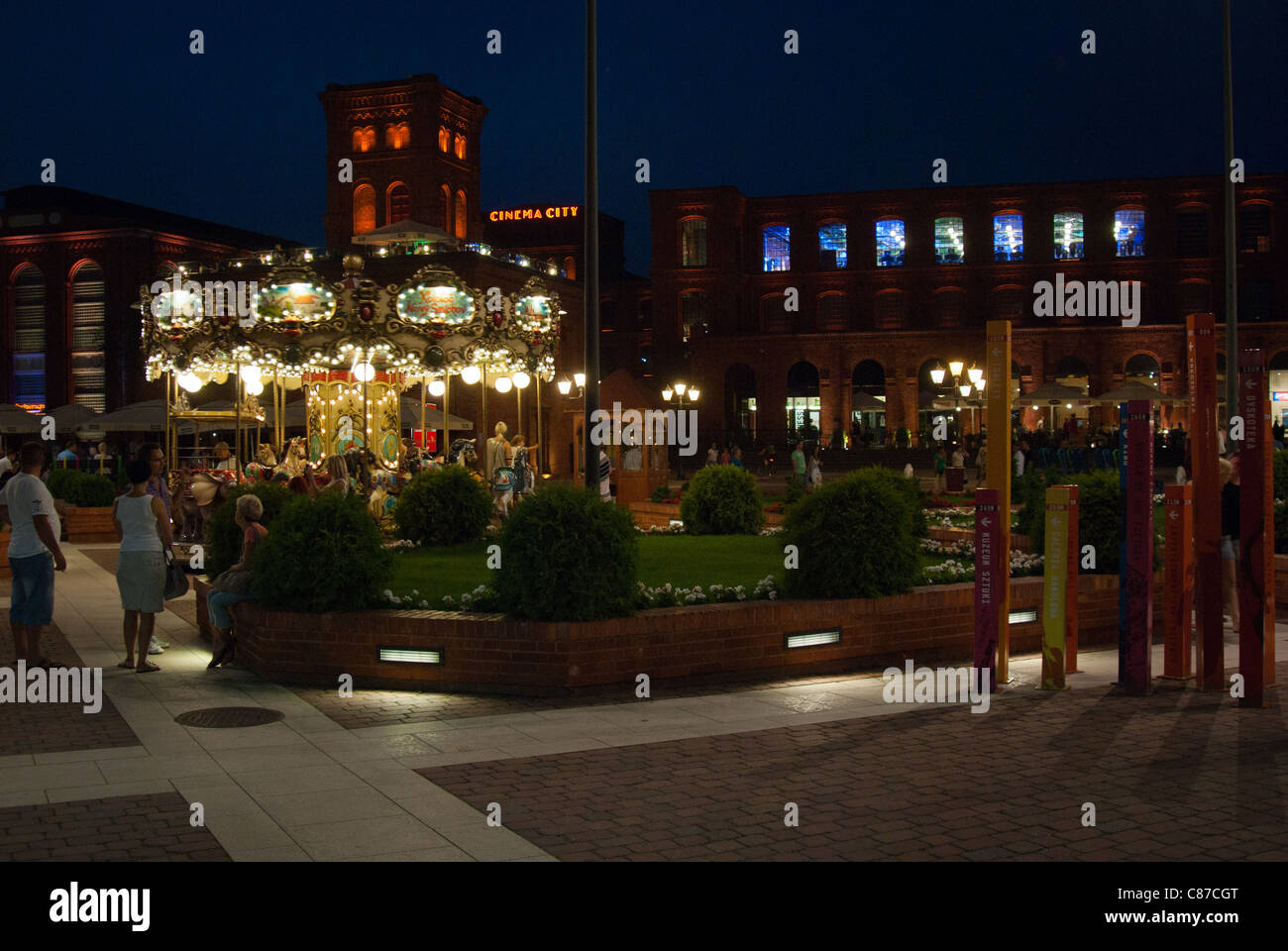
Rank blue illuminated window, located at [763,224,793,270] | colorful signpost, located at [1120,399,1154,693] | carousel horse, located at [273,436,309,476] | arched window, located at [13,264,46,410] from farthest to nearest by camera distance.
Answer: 1. blue illuminated window, located at [763,224,793,270]
2. arched window, located at [13,264,46,410]
3. carousel horse, located at [273,436,309,476]
4. colorful signpost, located at [1120,399,1154,693]

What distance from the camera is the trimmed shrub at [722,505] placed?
19.9 metres

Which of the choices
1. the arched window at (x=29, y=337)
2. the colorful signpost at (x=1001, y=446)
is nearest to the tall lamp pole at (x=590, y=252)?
the colorful signpost at (x=1001, y=446)

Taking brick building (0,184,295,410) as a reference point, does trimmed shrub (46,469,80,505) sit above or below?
below

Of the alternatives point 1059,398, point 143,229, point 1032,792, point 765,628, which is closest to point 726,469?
point 765,628

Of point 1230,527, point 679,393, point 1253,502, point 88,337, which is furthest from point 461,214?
point 1253,502

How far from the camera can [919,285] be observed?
62.5m

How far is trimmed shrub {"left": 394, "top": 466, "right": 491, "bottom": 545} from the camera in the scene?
59.4 feet

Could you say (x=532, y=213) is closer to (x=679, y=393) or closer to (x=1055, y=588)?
(x=679, y=393)

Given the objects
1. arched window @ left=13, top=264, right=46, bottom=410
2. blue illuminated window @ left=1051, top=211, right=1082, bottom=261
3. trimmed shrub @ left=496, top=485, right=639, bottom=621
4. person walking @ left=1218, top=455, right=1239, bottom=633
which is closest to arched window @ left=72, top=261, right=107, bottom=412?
arched window @ left=13, top=264, right=46, bottom=410

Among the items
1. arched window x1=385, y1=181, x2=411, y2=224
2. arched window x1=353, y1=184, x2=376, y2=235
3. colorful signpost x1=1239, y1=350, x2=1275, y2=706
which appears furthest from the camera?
arched window x1=353, y1=184, x2=376, y2=235

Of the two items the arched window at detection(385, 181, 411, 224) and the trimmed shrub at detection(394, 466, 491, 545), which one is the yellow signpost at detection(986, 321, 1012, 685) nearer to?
the trimmed shrub at detection(394, 466, 491, 545)

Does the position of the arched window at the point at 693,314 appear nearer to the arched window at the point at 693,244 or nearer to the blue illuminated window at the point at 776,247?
the arched window at the point at 693,244

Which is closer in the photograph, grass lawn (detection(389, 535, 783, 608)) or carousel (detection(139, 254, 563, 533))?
grass lawn (detection(389, 535, 783, 608))

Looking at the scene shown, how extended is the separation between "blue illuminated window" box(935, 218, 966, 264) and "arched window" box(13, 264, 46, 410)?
45454 millimetres
